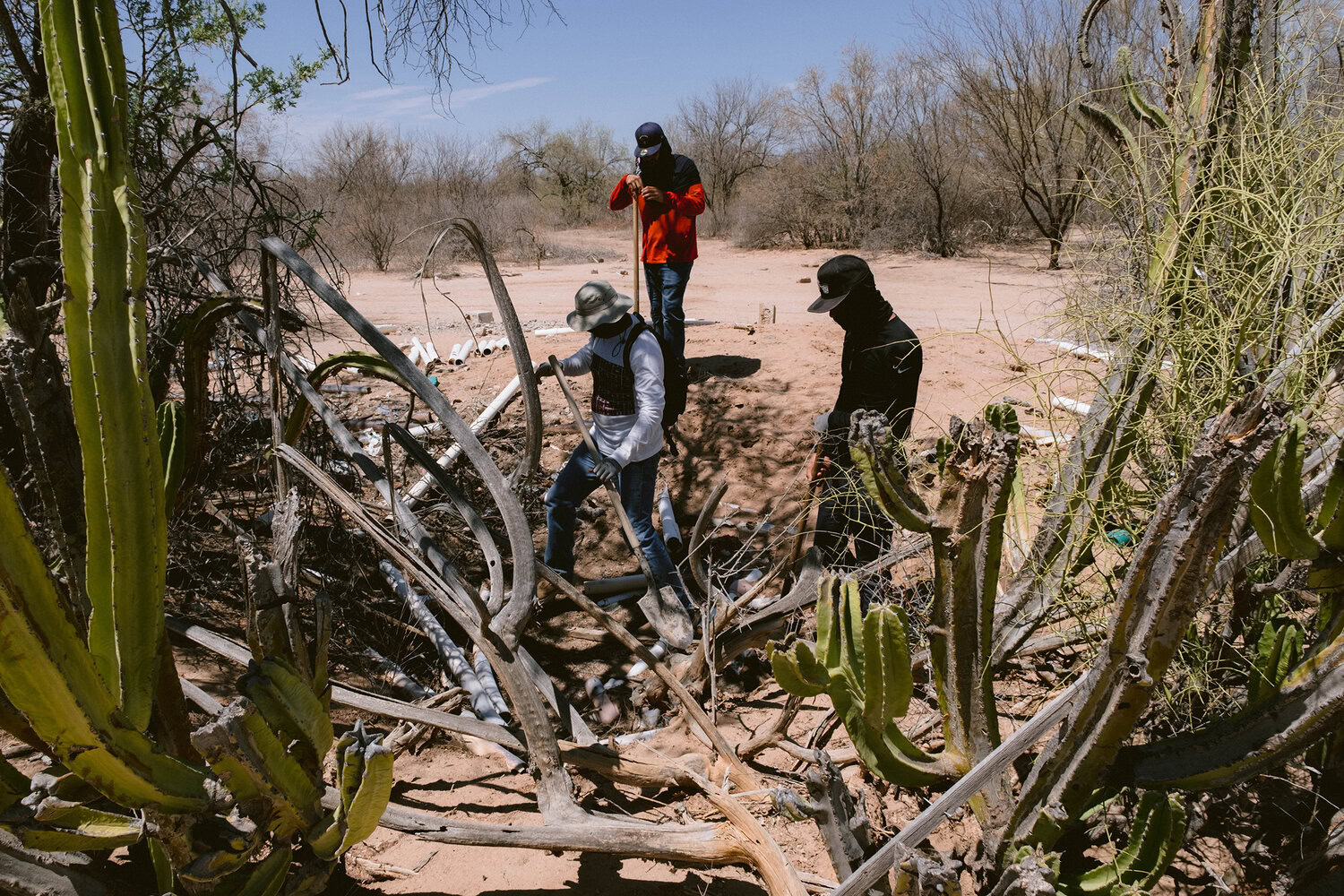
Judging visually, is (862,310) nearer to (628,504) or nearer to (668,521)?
(628,504)

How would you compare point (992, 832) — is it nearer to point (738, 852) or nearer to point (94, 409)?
point (738, 852)

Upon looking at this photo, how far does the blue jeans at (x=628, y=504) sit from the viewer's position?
178 inches

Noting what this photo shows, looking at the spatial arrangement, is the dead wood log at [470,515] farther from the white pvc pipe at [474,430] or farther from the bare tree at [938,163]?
the bare tree at [938,163]

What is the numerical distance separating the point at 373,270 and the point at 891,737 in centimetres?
1926

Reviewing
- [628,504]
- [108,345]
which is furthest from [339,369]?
[628,504]

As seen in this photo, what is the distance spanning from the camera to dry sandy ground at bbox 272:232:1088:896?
2930 mm

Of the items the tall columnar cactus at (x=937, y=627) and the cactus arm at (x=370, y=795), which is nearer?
the cactus arm at (x=370, y=795)

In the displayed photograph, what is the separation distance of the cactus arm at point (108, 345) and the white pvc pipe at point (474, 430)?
2.95 meters

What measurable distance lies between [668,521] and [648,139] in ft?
11.2

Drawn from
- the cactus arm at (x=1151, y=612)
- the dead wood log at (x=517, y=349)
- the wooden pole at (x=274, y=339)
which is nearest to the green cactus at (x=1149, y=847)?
the cactus arm at (x=1151, y=612)

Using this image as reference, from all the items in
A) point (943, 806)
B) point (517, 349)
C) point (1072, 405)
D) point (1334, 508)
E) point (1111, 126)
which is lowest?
point (943, 806)

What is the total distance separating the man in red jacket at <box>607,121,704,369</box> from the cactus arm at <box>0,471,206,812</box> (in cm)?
561

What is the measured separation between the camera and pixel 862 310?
166 inches

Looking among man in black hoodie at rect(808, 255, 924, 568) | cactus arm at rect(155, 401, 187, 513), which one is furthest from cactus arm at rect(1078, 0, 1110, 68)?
cactus arm at rect(155, 401, 187, 513)
